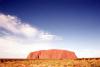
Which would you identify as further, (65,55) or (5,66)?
(65,55)

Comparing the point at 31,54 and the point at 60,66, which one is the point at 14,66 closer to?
the point at 60,66

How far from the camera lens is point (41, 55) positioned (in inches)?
6462

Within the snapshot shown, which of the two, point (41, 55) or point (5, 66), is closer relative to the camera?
point (5, 66)

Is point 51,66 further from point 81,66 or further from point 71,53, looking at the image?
point 71,53

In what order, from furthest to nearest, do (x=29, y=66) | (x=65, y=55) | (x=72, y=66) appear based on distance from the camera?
(x=65, y=55), (x=29, y=66), (x=72, y=66)

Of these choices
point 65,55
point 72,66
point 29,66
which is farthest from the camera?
Result: point 65,55

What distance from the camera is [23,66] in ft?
45.4

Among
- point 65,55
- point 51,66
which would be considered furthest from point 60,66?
point 65,55

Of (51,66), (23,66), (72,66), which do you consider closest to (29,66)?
(23,66)

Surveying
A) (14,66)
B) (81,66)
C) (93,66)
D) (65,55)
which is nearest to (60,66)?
(81,66)

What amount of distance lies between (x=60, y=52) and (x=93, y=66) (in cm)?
15652

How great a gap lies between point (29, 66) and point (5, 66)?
2.40 meters

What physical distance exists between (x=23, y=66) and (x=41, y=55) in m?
152

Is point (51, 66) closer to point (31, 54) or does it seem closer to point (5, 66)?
point (5, 66)
